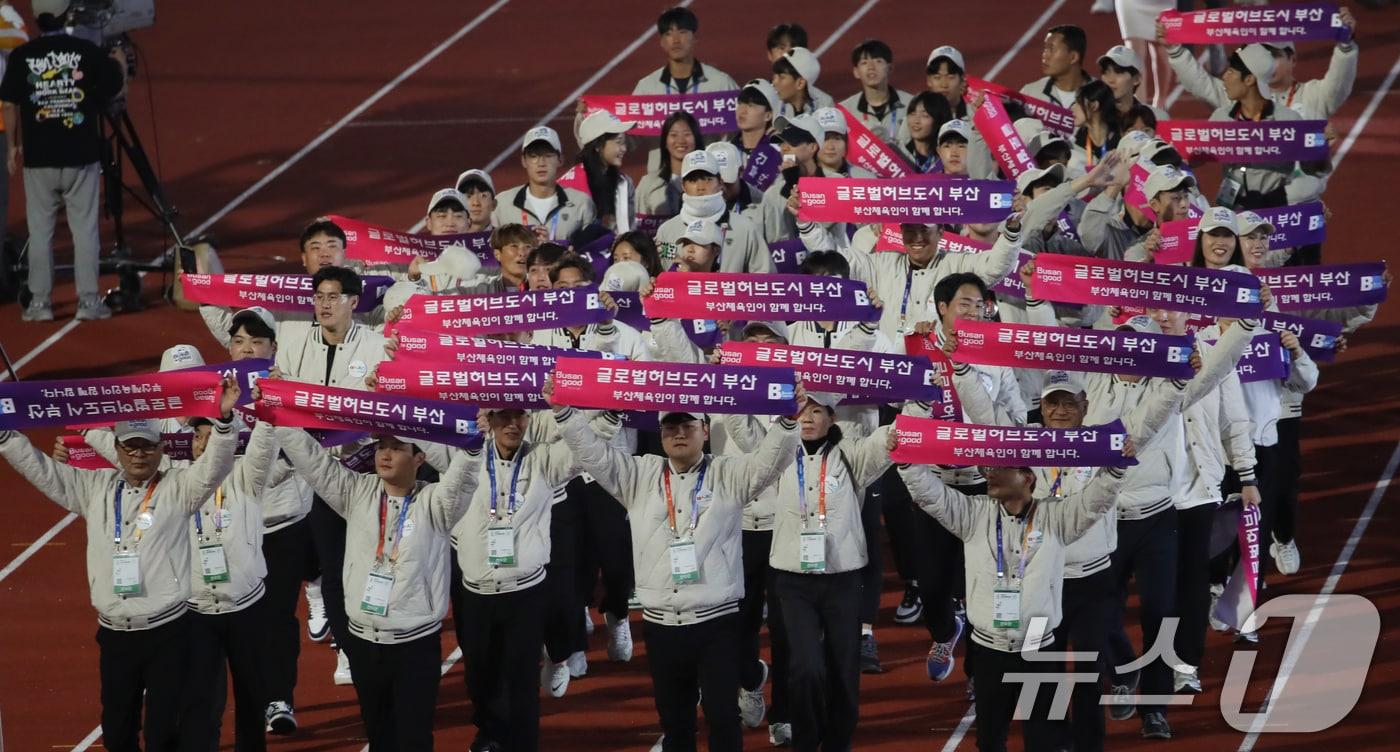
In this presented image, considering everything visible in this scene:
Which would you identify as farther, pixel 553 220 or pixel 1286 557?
pixel 553 220

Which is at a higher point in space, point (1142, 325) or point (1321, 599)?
point (1142, 325)

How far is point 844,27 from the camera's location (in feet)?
68.1

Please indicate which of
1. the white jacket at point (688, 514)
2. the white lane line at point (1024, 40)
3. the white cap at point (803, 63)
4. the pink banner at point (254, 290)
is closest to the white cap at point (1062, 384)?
the white jacket at point (688, 514)

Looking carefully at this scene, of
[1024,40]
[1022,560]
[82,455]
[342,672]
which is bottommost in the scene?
[342,672]

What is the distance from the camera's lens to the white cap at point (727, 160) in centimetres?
1164

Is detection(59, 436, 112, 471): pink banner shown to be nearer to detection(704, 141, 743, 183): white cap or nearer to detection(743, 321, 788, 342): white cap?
detection(743, 321, 788, 342): white cap

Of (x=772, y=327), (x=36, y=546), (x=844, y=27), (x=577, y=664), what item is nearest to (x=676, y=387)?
(x=772, y=327)

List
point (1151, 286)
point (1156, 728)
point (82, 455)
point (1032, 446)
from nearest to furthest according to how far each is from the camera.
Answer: point (1032, 446), point (1151, 286), point (82, 455), point (1156, 728)

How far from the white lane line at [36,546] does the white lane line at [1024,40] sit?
9.08m

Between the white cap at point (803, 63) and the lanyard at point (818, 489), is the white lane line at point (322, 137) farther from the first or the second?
the lanyard at point (818, 489)

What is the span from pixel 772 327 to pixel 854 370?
1267mm

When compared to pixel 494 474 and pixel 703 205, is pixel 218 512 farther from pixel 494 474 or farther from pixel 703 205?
pixel 703 205

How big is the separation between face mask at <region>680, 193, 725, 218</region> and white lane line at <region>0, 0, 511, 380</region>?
5576 mm

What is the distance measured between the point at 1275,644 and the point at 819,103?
4.40 metres
